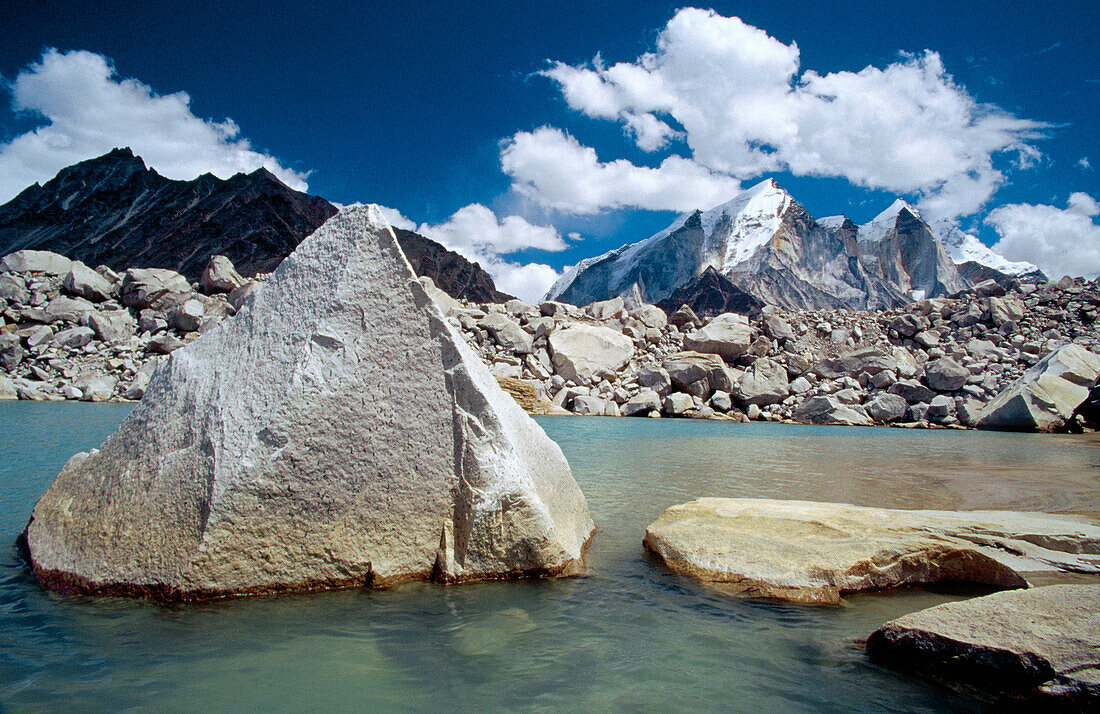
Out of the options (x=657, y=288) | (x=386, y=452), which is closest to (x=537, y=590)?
(x=386, y=452)

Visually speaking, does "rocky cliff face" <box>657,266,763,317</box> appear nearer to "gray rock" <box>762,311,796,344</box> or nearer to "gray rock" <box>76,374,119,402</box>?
"gray rock" <box>762,311,796,344</box>

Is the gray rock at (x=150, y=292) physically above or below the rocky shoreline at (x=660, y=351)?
above

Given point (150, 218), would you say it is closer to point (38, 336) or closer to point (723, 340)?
point (38, 336)

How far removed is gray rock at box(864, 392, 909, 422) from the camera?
30.5 m

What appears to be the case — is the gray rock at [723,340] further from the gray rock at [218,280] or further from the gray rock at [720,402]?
the gray rock at [218,280]

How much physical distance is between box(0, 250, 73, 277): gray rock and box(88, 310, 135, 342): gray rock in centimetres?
663

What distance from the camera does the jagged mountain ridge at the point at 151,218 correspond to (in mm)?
96062

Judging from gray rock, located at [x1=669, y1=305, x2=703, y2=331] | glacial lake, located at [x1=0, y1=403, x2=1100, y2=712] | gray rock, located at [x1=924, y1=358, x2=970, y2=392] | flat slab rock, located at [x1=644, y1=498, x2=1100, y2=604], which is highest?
gray rock, located at [x1=669, y1=305, x2=703, y2=331]

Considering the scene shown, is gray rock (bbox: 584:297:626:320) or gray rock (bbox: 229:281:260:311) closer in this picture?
gray rock (bbox: 229:281:260:311)

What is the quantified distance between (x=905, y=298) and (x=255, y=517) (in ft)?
666

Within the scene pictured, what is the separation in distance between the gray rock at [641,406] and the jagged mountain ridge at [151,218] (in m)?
74.5

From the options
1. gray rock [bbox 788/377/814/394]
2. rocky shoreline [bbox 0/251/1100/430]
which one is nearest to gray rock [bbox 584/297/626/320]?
rocky shoreline [bbox 0/251/1100/430]

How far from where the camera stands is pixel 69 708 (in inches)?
100

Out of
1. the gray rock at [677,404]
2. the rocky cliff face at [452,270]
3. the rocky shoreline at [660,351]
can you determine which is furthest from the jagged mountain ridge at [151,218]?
the gray rock at [677,404]
